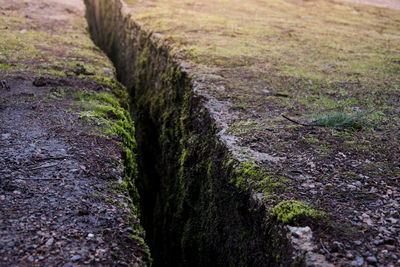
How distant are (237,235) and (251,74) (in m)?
2.46

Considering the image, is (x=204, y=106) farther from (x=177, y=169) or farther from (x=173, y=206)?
(x=173, y=206)

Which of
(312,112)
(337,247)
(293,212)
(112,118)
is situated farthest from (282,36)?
(337,247)

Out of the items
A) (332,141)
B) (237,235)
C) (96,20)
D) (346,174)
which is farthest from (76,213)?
(96,20)

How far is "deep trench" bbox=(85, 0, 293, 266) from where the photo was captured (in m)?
2.40

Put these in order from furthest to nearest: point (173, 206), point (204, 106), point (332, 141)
A: point (173, 206) → point (204, 106) → point (332, 141)

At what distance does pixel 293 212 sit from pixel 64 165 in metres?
1.68

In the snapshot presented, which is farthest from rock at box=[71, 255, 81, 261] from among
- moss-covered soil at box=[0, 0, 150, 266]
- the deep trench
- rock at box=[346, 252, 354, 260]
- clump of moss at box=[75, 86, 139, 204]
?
rock at box=[346, 252, 354, 260]

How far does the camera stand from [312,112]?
3471 mm

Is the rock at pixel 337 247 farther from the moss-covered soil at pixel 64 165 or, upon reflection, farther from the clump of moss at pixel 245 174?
the moss-covered soil at pixel 64 165

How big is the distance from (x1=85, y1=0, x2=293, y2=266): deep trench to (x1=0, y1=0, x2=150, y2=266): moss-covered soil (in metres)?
0.65

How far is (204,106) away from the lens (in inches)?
141

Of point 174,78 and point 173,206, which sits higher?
point 174,78

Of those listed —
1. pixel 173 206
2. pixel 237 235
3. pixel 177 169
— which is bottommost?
pixel 173 206

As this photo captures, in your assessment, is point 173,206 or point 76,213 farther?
point 173,206
